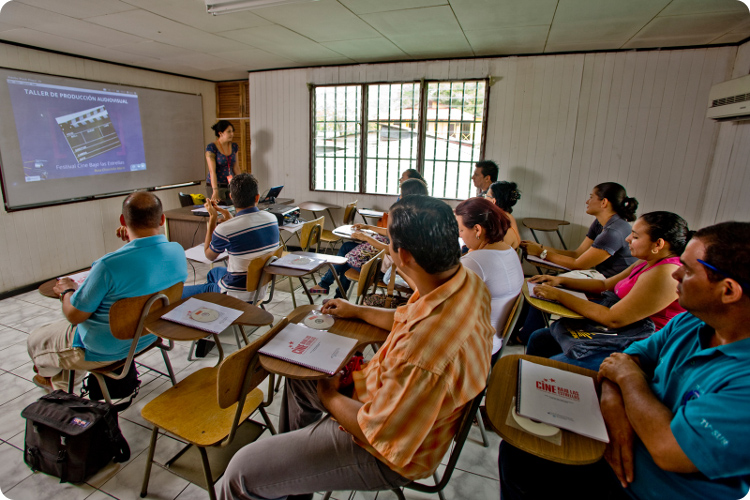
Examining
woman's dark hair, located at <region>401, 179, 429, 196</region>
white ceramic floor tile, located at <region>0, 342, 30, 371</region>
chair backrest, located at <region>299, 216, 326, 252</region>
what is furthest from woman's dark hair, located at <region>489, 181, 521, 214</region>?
white ceramic floor tile, located at <region>0, 342, 30, 371</region>

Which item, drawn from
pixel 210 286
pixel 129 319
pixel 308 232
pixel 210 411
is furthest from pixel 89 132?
pixel 210 411

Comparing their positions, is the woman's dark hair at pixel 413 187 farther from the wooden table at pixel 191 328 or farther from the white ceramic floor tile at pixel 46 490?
the white ceramic floor tile at pixel 46 490

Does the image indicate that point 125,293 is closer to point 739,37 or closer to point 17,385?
point 17,385

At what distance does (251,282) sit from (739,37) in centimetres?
490

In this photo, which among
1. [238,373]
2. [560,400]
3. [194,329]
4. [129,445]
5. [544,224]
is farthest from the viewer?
[544,224]

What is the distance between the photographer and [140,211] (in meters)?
1.93

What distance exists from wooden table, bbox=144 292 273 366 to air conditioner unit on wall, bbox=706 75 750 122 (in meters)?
4.01

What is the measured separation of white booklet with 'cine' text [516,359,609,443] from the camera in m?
1.04

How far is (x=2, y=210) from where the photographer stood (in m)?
3.86

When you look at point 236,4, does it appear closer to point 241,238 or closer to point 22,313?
point 241,238

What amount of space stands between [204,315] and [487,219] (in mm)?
1470

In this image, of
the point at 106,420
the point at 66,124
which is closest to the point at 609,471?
the point at 106,420

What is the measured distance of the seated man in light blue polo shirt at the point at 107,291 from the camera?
173 centimetres

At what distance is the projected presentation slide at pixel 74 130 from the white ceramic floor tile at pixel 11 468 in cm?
338
